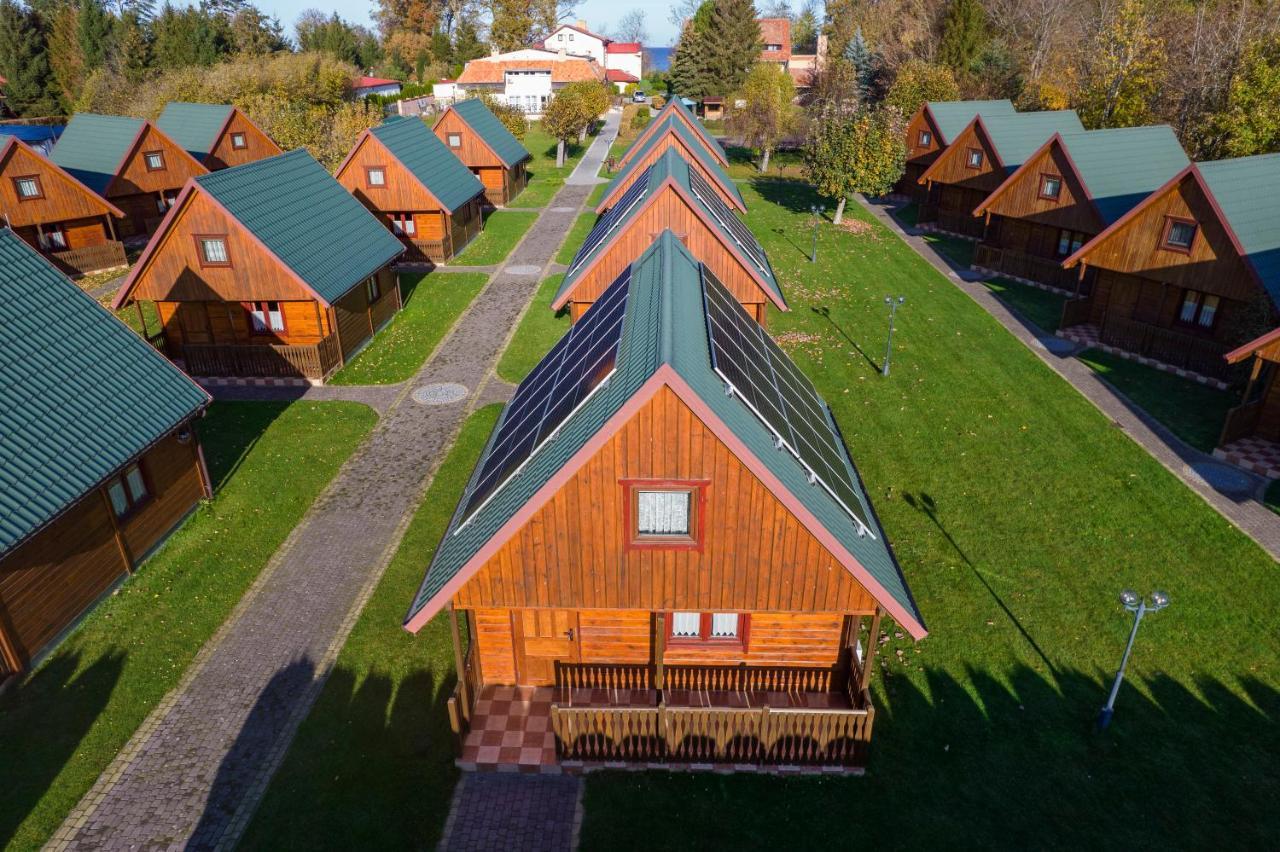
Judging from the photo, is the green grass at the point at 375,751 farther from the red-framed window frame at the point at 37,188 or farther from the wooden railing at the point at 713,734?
the red-framed window frame at the point at 37,188

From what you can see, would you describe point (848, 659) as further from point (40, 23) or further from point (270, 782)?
point (40, 23)

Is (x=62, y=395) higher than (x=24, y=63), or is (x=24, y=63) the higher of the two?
(x=24, y=63)

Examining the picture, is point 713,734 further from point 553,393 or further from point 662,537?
point 553,393

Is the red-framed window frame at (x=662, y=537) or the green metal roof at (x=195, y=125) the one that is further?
the green metal roof at (x=195, y=125)

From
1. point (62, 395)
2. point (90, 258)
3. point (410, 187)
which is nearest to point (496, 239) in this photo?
point (410, 187)

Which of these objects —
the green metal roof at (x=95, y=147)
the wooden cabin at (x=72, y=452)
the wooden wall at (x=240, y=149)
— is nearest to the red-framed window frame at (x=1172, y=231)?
the wooden cabin at (x=72, y=452)

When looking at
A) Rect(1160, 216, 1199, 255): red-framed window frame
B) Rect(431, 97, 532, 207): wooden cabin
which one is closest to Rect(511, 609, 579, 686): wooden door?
Rect(1160, 216, 1199, 255): red-framed window frame

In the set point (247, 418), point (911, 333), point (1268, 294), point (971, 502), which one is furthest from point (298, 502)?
point (1268, 294)
